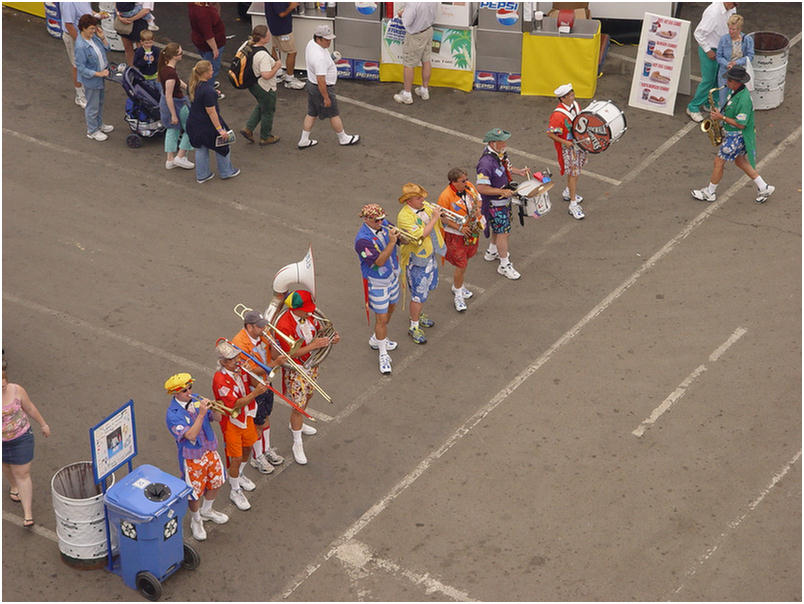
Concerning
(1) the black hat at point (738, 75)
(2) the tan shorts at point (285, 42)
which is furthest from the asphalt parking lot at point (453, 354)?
(1) the black hat at point (738, 75)

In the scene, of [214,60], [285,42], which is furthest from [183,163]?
[285,42]

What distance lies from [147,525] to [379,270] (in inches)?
142

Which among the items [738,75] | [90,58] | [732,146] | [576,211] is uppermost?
[738,75]

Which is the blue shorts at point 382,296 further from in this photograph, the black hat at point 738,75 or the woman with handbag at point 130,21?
the woman with handbag at point 130,21

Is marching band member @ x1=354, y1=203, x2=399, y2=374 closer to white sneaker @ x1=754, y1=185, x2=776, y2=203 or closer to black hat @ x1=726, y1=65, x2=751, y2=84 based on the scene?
black hat @ x1=726, y1=65, x2=751, y2=84

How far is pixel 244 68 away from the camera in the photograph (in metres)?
17.1

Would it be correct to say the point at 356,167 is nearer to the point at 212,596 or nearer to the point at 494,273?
the point at 494,273

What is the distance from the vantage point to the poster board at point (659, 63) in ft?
58.9

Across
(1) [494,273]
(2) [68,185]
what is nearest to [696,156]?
(1) [494,273]

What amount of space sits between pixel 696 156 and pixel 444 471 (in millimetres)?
6918

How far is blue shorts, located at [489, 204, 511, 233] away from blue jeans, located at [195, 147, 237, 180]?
3886 millimetres

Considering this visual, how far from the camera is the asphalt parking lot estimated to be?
444 inches

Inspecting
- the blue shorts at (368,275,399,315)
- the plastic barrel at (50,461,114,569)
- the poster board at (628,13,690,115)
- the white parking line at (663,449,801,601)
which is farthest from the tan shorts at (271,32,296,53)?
the white parking line at (663,449,801,601)

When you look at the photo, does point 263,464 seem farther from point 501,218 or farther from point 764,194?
point 764,194
